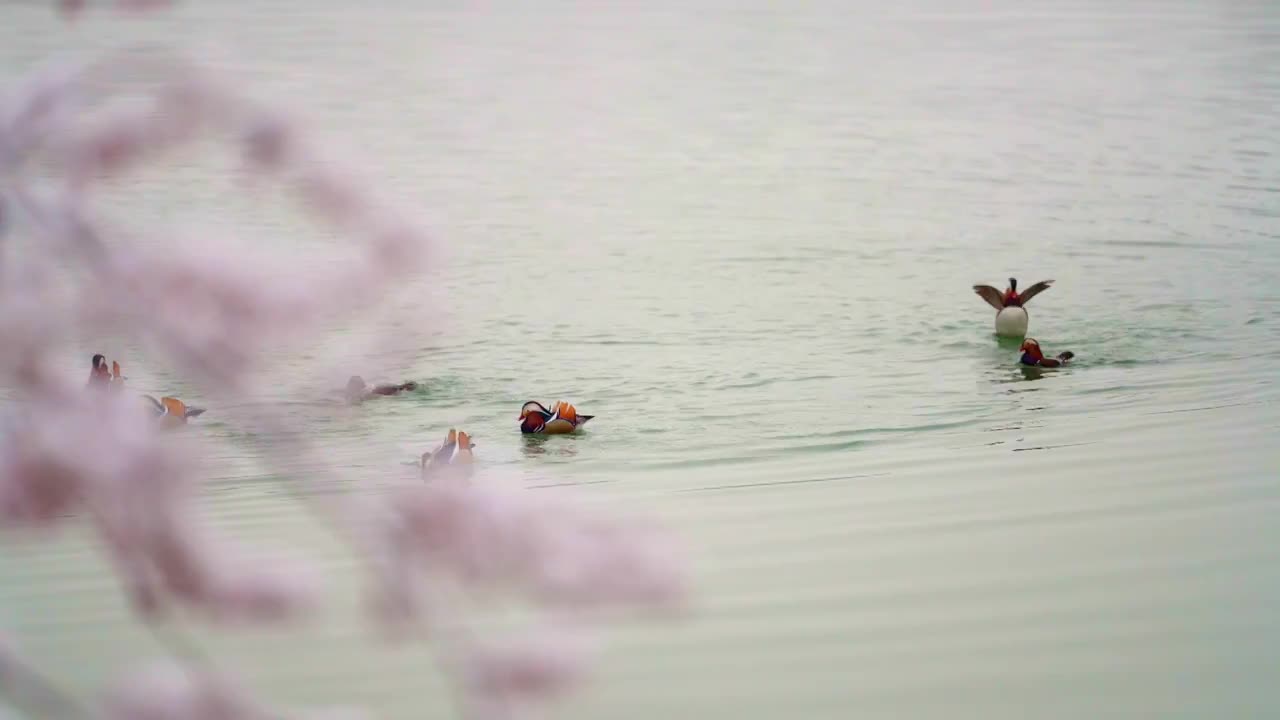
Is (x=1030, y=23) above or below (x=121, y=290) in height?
above

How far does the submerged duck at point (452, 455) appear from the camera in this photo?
28.6 feet

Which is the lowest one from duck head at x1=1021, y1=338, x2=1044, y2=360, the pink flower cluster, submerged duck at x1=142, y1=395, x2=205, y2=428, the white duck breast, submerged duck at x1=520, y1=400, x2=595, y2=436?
the pink flower cluster

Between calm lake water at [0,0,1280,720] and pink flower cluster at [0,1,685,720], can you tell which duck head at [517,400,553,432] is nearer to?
calm lake water at [0,0,1280,720]

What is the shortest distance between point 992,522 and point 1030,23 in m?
42.1

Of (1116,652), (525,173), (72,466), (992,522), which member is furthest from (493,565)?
(525,173)

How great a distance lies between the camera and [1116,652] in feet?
20.1

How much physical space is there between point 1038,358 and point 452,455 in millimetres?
4702

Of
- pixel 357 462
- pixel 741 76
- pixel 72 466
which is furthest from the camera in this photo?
pixel 741 76

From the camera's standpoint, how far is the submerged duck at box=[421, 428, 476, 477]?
343 inches

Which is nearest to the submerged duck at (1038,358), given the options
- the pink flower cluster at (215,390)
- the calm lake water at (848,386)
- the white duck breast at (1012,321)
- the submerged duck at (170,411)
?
the calm lake water at (848,386)

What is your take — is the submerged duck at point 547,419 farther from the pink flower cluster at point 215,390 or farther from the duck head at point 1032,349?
the pink flower cluster at point 215,390

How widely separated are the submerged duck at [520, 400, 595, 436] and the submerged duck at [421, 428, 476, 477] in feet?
2.70

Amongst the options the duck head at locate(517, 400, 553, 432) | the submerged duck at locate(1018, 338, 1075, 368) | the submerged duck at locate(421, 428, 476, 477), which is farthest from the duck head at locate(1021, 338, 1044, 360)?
the submerged duck at locate(421, 428, 476, 477)

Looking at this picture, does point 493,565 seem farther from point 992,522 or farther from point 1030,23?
point 1030,23
